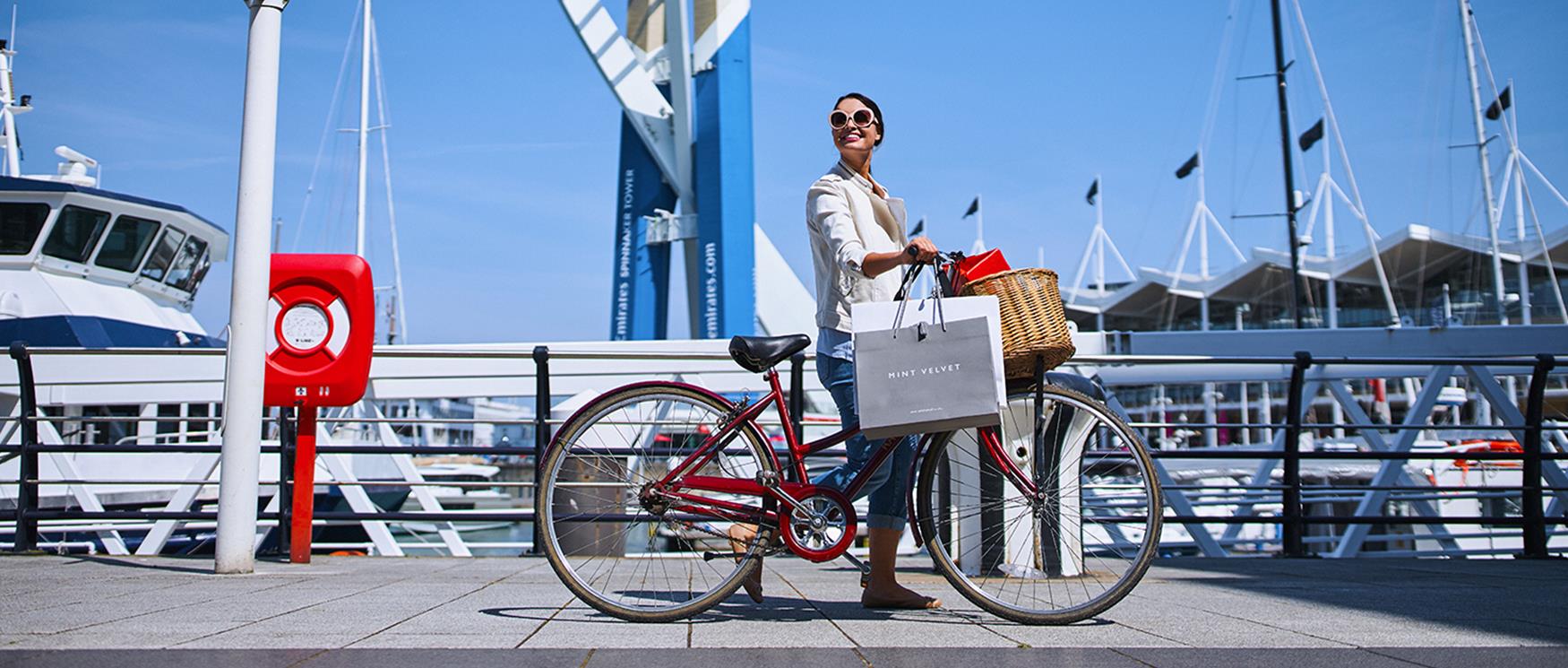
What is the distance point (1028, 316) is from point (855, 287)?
0.49 metres

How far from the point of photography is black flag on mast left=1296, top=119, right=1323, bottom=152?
33656 mm

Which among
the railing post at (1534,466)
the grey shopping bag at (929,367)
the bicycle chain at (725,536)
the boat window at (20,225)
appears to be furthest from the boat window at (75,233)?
the railing post at (1534,466)

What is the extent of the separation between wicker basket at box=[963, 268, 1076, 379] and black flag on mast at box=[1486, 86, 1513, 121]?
34532 mm

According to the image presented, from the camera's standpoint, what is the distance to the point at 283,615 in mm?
2908

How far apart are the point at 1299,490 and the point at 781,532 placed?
10.9 feet

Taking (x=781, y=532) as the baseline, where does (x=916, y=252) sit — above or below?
above

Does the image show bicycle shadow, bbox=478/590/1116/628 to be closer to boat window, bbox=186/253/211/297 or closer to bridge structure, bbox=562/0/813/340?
bridge structure, bbox=562/0/813/340

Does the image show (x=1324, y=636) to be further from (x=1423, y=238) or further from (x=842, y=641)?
(x=1423, y=238)

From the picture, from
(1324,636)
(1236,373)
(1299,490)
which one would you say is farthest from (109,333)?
(1324,636)

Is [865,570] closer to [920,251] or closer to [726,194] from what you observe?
[920,251]

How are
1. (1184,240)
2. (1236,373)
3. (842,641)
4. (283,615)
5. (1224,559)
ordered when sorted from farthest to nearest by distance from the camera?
(1184,240) → (1236,373) → (1224,559) → (283,615) → (842,641)

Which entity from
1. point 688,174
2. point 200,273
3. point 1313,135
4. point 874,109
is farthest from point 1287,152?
point 874,109

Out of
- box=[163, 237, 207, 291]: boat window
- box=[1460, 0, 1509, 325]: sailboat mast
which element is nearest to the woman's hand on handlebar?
box=[163, 237, 207, 291]: boat window


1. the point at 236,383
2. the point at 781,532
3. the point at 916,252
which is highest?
the point at 916,252
